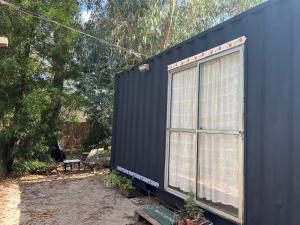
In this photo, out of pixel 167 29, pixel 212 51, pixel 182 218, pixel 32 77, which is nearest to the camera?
pixel 182 218

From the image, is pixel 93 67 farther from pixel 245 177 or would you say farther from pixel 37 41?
pixel 245 177

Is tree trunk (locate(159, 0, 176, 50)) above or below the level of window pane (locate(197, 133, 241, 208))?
above

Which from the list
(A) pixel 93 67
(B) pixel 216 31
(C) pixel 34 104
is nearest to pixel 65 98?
(C) pixel 34 104

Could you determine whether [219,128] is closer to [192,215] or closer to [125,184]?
[192,215]

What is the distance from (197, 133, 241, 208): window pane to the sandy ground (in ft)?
3.74

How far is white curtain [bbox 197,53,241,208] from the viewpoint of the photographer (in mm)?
3418

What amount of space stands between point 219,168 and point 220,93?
820 mm

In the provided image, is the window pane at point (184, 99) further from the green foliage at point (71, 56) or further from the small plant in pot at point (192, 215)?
the green foliage at point (71, 56)

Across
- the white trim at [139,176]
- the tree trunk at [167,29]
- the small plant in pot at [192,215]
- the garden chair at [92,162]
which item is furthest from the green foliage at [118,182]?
the tree trunk at [167,29]

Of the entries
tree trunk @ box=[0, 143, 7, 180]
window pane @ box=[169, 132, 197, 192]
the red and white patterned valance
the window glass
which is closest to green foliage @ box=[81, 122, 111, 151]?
tree trunk @ box=[0, 143, 7, 180]

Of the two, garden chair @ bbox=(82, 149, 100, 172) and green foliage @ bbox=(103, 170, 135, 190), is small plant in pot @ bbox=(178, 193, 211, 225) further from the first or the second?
garden chair @ bbox=(82, 149, 100, 172)

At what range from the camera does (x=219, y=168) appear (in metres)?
3.62

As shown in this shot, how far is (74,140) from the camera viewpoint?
492 inches

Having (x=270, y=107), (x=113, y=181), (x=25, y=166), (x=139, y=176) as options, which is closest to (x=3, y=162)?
(x=25, y=166)
